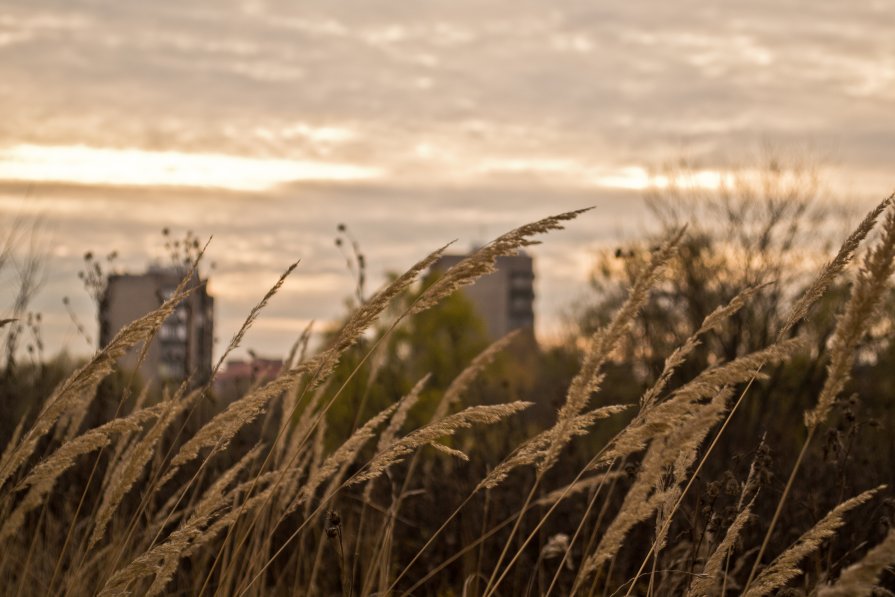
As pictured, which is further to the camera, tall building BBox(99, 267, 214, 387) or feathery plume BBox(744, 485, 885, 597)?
tall building BBox(99, 267, 214, 387)

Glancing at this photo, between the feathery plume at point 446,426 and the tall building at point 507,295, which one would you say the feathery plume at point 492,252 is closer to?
the feathery plume at point 446,426

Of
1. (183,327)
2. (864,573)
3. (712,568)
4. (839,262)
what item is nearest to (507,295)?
(183,327)

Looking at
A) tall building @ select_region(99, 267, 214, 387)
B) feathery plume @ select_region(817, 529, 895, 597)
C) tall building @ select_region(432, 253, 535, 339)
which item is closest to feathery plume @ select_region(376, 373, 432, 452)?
feathery plume @ select_region(817, 529, 895, 597)

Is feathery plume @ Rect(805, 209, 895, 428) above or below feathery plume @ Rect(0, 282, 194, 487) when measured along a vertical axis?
above

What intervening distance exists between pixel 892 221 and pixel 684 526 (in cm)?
348

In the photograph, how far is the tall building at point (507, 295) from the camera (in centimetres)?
11475

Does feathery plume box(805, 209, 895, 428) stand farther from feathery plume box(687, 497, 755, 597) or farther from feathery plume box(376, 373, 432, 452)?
feathery plume box(376, 373, 432, 452)

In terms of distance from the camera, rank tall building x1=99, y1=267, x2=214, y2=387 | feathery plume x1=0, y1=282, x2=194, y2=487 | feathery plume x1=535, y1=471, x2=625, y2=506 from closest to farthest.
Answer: feathery plume x1=535, y1=471, x2=625, y2=506
feathery plume x1=0, y1=282, x2=194, y2=487
tall building x1=99, y1=267, x2=214, y2=387

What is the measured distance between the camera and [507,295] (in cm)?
11744

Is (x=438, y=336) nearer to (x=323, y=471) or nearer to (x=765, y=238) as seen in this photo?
(x=765, y=238)

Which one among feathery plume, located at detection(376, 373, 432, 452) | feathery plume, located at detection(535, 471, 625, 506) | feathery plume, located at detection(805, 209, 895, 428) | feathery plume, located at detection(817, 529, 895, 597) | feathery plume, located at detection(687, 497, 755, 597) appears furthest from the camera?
feathery plume, located at detection(376, 373, 432, 452)

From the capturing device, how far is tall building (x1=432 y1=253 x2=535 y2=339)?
376 feet

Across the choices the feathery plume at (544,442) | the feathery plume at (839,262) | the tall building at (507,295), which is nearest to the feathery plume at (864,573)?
the feathery plume at (839,262)

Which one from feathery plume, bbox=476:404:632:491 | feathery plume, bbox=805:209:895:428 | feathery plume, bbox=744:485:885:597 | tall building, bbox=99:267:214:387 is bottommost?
tall building, bbox=99:267:214:387
